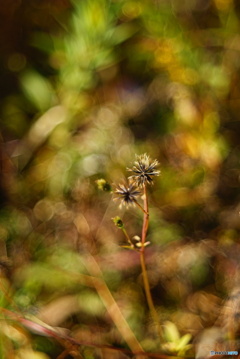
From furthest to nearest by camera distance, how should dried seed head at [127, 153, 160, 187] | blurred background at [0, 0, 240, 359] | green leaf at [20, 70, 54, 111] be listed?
green leaf at [20, 70, 54, 111]
blurred background at [0, 0, 240, 359]
dried seed head at [127, 153, 160, 187]

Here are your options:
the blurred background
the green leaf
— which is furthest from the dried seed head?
the green leaf

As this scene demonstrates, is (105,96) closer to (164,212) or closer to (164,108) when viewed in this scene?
(164,108)

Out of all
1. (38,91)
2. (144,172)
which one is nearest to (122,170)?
(38,91)

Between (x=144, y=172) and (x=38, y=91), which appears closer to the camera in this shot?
(x=144, y=172)

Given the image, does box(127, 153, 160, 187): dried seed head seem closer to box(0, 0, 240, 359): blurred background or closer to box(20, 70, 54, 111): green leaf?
box(0, 0, 240, 359): blurred background

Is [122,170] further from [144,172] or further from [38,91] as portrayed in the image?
[144,172]

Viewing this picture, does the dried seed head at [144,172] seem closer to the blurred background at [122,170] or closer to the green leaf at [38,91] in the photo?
the blurred background at [122,170]

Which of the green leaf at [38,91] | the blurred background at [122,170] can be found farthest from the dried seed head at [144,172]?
the green leaf at [38,91]

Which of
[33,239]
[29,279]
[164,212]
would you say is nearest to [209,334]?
[164,212]
